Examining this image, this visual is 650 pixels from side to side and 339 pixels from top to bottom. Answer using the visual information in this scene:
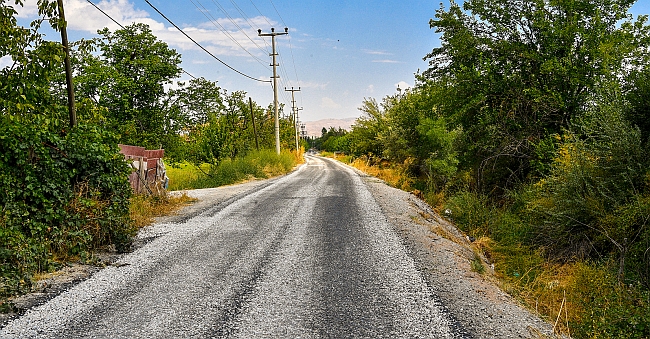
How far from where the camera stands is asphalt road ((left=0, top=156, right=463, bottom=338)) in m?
4.33

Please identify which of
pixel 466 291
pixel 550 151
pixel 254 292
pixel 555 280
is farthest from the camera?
pixel 550 151

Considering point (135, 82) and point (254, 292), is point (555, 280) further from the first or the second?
point (135, 82)

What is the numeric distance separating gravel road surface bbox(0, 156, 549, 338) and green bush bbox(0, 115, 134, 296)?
26.1 inches

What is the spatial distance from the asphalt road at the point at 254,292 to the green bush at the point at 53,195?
0.67 metres

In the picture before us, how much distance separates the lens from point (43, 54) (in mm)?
6879

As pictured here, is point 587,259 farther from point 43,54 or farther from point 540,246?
point 43,54

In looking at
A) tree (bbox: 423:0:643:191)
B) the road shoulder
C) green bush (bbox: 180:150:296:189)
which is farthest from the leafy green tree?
green bush (bbox: 180:150:296:189)

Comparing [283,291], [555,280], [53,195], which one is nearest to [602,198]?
[555,280]

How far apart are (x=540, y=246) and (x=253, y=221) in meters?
5.63

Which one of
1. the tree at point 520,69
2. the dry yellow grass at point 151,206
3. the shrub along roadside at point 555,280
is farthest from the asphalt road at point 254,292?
the tree at point 520,69

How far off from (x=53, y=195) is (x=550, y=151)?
37.7 ft

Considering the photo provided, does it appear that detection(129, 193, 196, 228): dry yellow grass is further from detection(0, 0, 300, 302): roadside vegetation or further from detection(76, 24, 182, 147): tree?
detection(76, 24, 182, 147): tree

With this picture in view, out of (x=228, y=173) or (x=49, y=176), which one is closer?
(x=49, y=176)

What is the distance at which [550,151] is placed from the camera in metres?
12.7
